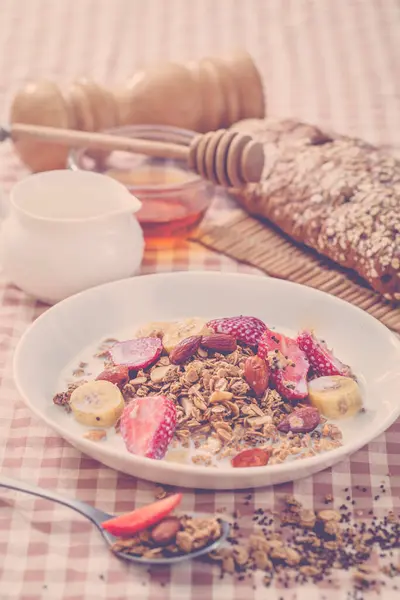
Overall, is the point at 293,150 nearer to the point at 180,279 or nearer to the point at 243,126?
the point at 243,126

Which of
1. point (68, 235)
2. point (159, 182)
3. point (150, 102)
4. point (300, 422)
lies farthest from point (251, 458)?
point (150, 102)

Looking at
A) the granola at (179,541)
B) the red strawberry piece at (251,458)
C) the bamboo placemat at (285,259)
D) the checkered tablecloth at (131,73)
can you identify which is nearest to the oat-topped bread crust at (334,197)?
the bamboo placemat at (285,259)

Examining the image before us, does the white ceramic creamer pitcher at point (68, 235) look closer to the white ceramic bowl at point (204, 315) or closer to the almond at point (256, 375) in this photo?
the white ceramic bowl at point (204, 315)

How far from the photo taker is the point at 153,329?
131cm

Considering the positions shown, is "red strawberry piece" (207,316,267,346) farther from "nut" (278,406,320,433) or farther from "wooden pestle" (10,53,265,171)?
"wooden pestle" (10,53,265,171)

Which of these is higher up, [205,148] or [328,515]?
[205,148]

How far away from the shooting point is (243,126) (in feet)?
5.84

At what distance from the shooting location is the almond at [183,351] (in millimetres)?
1207

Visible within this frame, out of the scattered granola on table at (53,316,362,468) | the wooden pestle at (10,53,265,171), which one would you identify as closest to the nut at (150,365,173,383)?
the scattered granola on table at (53,316,362,468)

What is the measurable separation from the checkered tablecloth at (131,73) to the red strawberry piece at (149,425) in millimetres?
55

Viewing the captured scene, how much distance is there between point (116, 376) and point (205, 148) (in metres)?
0.52

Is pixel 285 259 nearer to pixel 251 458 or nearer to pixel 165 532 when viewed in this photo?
pixel 251 458

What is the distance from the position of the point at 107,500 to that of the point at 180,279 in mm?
431

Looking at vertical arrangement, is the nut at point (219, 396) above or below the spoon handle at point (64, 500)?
above
